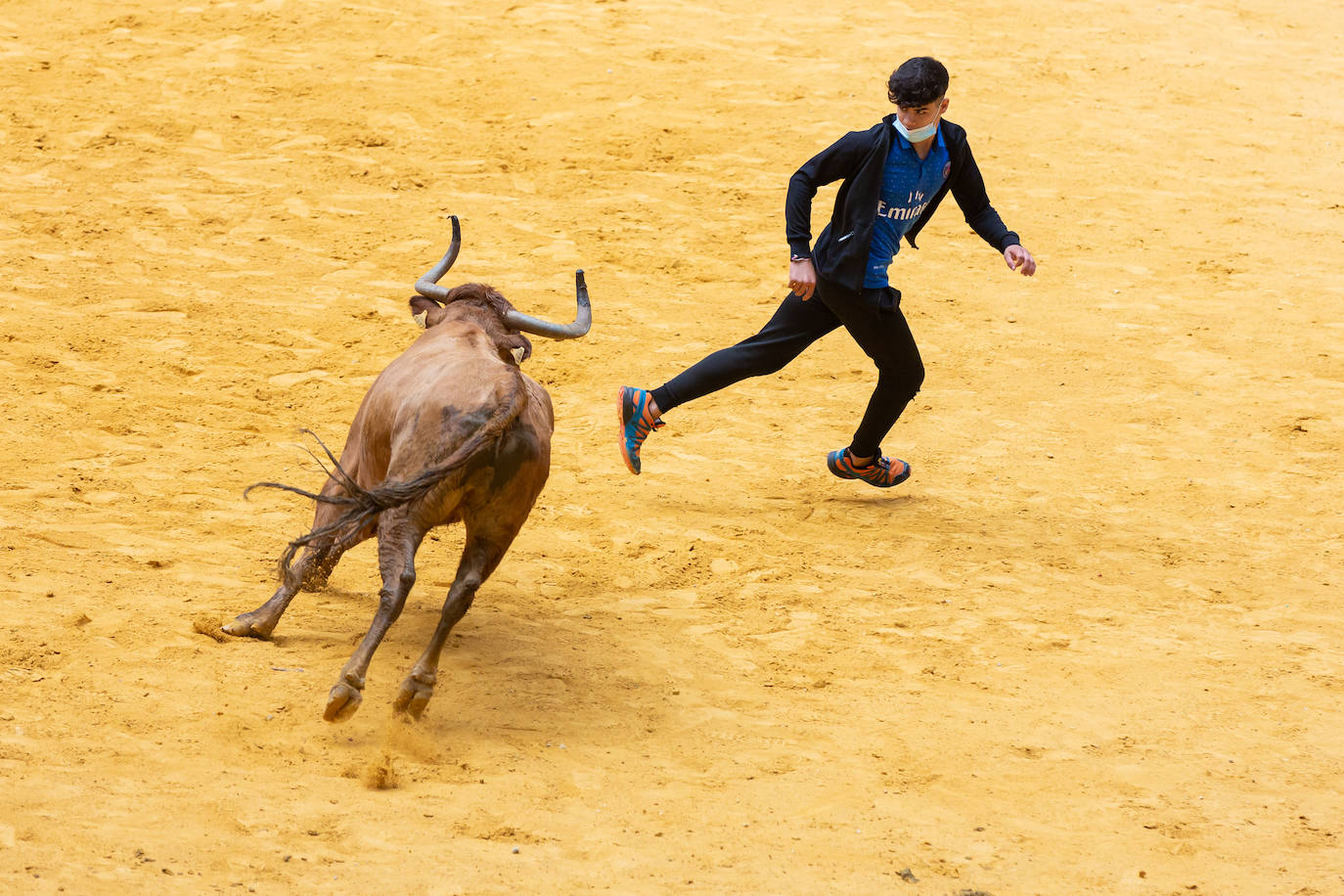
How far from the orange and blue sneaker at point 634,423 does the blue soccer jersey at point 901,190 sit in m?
1.35

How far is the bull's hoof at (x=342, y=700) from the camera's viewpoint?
4.57 metres

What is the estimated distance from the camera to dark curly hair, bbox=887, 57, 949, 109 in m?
6.38

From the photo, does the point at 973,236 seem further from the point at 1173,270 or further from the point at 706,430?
the point at 706,430

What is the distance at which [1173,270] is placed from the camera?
10609 millimetres

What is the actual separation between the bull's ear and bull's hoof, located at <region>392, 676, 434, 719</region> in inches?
A: 71.1

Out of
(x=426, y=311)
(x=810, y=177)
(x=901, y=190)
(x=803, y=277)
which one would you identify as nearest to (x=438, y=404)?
(x=426, y=311)

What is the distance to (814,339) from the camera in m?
7.18

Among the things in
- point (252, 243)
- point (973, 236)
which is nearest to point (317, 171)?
point (252, 243)

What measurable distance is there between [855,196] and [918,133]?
42 cm

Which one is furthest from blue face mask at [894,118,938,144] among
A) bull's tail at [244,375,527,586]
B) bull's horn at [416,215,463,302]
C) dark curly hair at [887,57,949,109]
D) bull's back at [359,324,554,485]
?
bull's tail at [244,375,527,586]

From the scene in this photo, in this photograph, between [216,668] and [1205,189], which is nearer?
[216,668]

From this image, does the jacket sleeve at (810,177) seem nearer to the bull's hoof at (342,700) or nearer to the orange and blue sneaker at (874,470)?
the orange and blue sneaker at (874,470)

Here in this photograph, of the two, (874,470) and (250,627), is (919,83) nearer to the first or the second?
(874,470)

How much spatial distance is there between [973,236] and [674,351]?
3.52 meters
